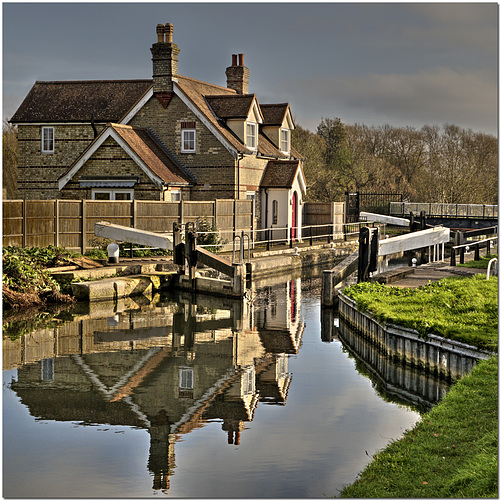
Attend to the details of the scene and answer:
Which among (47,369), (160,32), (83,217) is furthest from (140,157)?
(47,369)

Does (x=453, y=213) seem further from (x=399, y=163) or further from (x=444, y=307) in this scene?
(x=444, y=307)

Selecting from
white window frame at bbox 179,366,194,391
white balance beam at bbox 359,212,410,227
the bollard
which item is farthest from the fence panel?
white balance beam at bbox 359,212,410,227

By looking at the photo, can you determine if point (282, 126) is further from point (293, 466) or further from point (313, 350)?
point (293, 466)

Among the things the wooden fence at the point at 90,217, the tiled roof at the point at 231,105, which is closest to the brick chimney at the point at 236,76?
the tiled roof at the point at 231,105

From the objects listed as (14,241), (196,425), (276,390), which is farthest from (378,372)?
(14,241)

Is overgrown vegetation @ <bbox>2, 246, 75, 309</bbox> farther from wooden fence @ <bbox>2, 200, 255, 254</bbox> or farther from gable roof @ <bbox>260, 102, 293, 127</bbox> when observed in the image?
gable roof @ <bbox>260, 102, 293, 127</bbox>

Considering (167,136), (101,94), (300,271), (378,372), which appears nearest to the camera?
(378,372)

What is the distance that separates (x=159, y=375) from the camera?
14234 mm

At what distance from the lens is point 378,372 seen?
14.4m

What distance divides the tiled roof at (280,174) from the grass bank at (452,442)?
22.9 metres

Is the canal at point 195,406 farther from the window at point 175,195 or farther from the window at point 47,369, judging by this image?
the window at point 175,195

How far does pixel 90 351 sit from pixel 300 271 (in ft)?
51.5

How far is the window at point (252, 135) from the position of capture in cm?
3706

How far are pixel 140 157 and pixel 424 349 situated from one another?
842 inches
